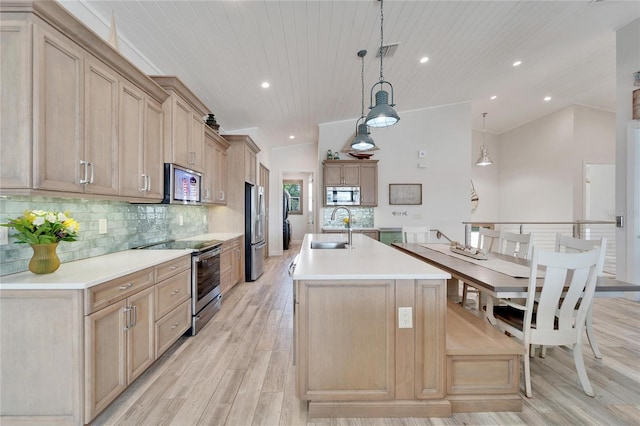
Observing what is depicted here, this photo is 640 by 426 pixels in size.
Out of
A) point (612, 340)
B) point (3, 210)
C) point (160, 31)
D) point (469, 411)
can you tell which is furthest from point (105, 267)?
point (612, 340)

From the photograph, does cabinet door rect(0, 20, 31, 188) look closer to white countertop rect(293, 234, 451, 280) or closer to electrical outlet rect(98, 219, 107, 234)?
electrical outlet rect(98, 219, 107, 234)

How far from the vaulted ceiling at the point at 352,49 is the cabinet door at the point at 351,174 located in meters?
1.09

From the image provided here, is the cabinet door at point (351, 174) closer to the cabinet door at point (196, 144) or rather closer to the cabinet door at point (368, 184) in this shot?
the cabinet door at point (368, 184)

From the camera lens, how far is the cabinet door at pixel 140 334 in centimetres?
182

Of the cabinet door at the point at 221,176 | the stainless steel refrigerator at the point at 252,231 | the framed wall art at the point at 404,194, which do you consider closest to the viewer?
the cabinet door at the point at 221,176

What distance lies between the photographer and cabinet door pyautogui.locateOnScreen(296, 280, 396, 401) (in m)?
1.62

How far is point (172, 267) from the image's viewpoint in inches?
92.3

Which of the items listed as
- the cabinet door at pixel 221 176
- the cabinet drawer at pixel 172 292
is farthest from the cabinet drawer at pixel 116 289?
the cabinet door at pixel 221 176

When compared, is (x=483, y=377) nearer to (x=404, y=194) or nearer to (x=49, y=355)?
(x=49, y=355)

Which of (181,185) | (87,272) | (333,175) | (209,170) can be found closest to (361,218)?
(333,175)

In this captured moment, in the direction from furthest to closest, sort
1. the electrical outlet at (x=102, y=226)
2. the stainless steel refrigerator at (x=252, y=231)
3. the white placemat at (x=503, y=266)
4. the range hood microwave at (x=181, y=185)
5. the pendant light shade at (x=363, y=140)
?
1. the stainless steel refrigerator at (x=252, y=231)
2. the pendant light shade at (x=363, y=140)
3. the range hood microwave at (x=181, y=185)
4. the electrical outlet at (x=102, y=226)
5. the white placemat at (x=503, y=266)

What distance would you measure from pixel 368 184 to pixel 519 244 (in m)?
3.25

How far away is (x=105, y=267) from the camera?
1808 millimetres

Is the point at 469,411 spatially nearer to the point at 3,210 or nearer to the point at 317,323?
the point at 317,323
